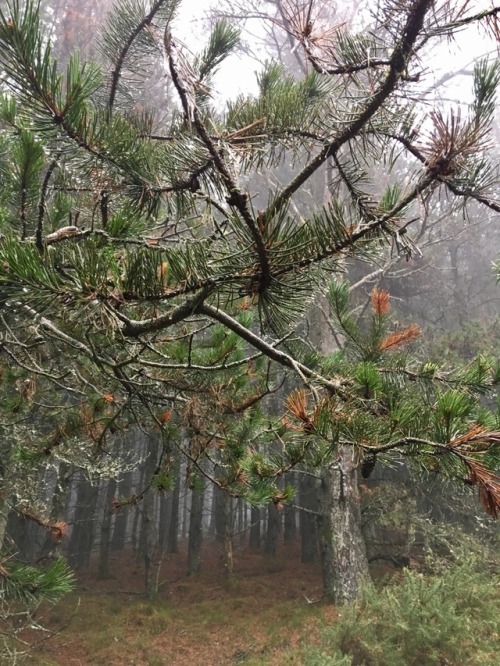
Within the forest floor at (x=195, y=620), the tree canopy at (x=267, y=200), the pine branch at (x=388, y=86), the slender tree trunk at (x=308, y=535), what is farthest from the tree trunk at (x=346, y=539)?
the pine branch at (x=388, y=86)

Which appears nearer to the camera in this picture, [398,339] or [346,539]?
[398,339]

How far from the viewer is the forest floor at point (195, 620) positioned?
8.12 metres

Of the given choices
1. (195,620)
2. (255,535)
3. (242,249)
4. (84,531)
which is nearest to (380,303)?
(242,249)

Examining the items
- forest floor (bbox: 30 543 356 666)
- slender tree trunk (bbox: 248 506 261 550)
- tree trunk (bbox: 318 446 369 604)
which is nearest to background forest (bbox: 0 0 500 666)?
tree trunk (bbox: 318 446 369 604)

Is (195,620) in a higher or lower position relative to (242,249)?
lower

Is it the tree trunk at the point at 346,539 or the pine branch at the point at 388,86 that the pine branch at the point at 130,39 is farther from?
the tree trunk at the point at 346,539

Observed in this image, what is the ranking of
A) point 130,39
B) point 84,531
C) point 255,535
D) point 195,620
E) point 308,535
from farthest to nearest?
point 255,535, point 84,531, point 308,535, point 195,620, point 130,39

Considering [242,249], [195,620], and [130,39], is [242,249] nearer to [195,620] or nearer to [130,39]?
[130,39]

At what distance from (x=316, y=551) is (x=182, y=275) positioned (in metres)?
14.7

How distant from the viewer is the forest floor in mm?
8117

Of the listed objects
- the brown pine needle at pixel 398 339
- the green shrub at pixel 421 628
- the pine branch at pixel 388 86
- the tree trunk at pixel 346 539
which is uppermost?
the pine branch at pixel 388 86

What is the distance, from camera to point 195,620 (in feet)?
32.3

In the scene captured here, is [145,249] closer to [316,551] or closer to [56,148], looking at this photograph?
[56,148]

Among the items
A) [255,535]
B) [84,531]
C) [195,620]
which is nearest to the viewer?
[195,620]
